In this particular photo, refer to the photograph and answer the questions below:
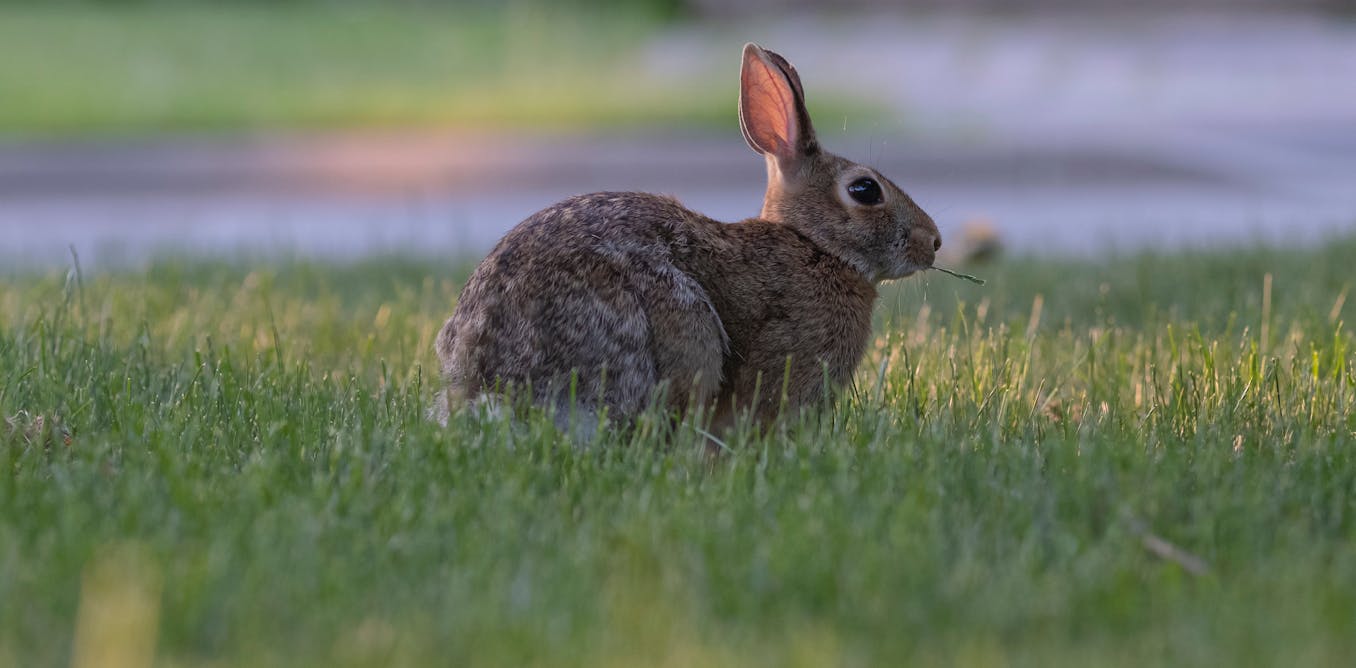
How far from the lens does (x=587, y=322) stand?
424 centimetres

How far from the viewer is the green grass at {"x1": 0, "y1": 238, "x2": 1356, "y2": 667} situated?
2.93 metres

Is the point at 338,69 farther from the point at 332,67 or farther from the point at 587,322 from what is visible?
the point at 587,322

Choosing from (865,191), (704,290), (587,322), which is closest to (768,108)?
(865,191)

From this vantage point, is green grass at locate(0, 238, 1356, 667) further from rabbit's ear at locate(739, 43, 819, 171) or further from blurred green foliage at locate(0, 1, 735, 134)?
blurred green foliage at locate(0, 1, 735, 134)

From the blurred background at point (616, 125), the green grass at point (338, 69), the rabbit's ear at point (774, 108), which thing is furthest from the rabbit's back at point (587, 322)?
the green grass at point (338, 69)

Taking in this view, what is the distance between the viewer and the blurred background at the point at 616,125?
11.9m

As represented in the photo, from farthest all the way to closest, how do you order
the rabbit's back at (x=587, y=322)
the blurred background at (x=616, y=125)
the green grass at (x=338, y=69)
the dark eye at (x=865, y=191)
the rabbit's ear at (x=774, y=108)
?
1. the green grass at (x=338, y=69)
2. the blurred background at (x=616, y=125)
3. the dark eye at (x=865, y=191)
4. the rabbit's ear at (x=774, y=108)
5. the rabbit's back at (x=587, y=322)

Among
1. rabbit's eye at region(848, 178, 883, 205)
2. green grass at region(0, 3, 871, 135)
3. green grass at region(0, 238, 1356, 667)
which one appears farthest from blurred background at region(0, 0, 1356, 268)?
green grass at region(0, 238, 1356, 667)

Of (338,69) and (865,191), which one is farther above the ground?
(338,69)

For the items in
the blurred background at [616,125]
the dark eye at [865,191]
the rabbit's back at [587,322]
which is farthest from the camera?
the blurred background at [616,125]

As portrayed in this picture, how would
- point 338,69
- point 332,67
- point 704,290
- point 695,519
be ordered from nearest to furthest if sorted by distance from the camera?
point 695,519
point 704,290
point 338,69
point 332,67

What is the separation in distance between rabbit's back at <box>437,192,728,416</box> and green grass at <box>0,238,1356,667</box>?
0.50 feet

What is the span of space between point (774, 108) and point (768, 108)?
0.02m

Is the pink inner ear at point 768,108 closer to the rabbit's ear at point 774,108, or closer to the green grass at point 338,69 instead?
the rabbit's ear at point 774,108
